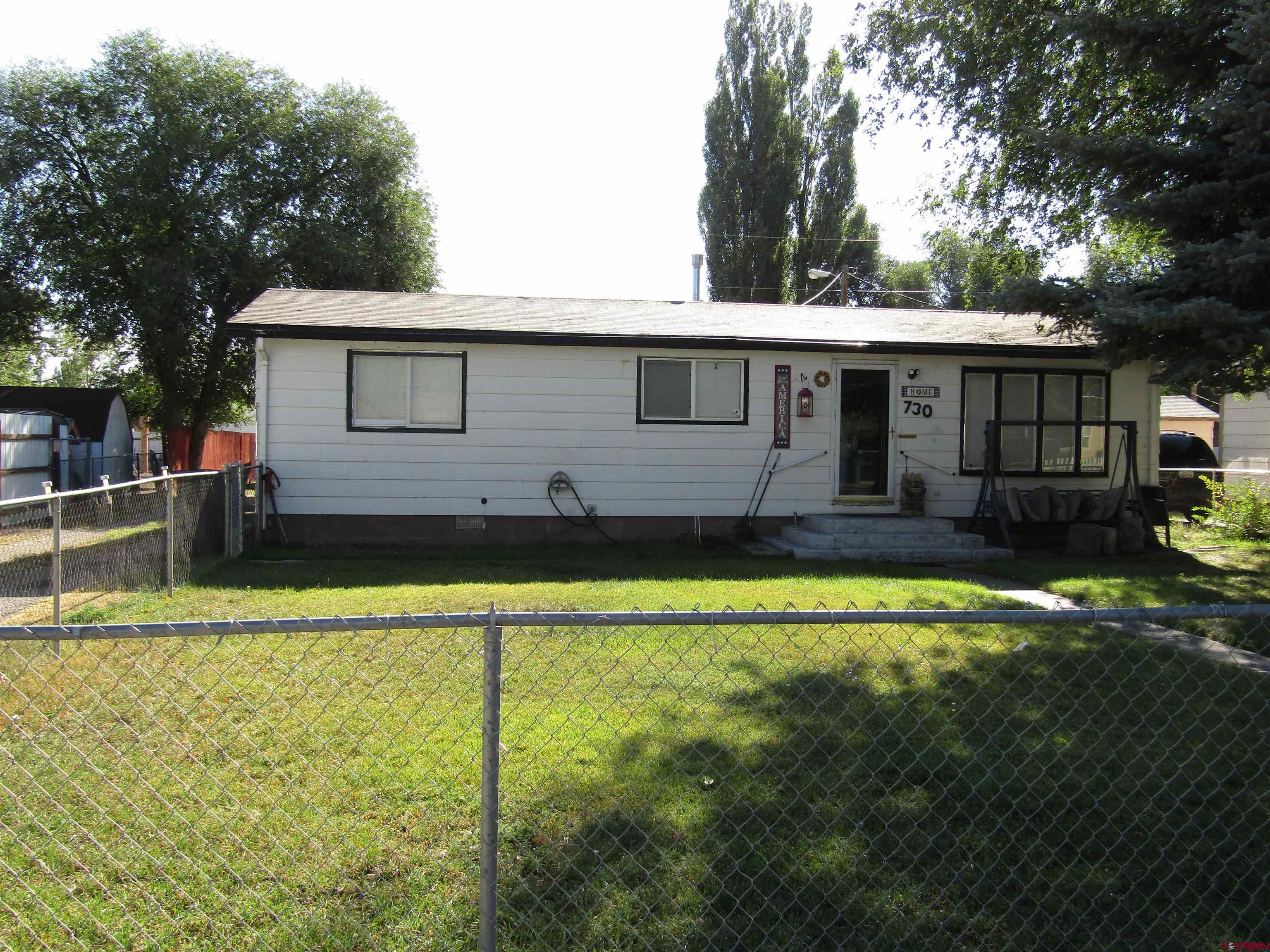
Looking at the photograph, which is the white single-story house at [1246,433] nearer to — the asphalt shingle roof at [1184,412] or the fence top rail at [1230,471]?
the fence top rail at [1230,471]

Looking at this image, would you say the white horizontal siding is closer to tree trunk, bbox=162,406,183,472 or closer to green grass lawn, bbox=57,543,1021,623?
green grass lawn, bbox=57,543,1021,623

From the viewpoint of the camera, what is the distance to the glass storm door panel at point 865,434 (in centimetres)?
1353

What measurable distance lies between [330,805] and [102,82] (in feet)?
89.4

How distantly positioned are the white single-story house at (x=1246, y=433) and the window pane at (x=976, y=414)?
686cm

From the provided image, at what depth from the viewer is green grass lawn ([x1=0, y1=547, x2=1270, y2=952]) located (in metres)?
3.26

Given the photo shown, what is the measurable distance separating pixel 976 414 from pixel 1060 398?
137 cm

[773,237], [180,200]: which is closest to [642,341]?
[180,200]

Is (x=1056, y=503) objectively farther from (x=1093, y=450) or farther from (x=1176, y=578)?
(x=1176, y=578)

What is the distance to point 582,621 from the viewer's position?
2840 millimetres

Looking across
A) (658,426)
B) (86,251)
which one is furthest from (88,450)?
(658,426)

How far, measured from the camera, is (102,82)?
2480cm

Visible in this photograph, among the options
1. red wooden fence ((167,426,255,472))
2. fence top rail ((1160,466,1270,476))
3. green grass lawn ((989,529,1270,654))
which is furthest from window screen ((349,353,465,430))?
red wooden fence ((167,426,255,472))

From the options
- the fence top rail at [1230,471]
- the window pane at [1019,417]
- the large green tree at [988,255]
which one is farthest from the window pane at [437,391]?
the fence top rail at [1230,471]

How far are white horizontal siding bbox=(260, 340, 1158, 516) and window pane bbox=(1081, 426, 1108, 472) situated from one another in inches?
78.6
